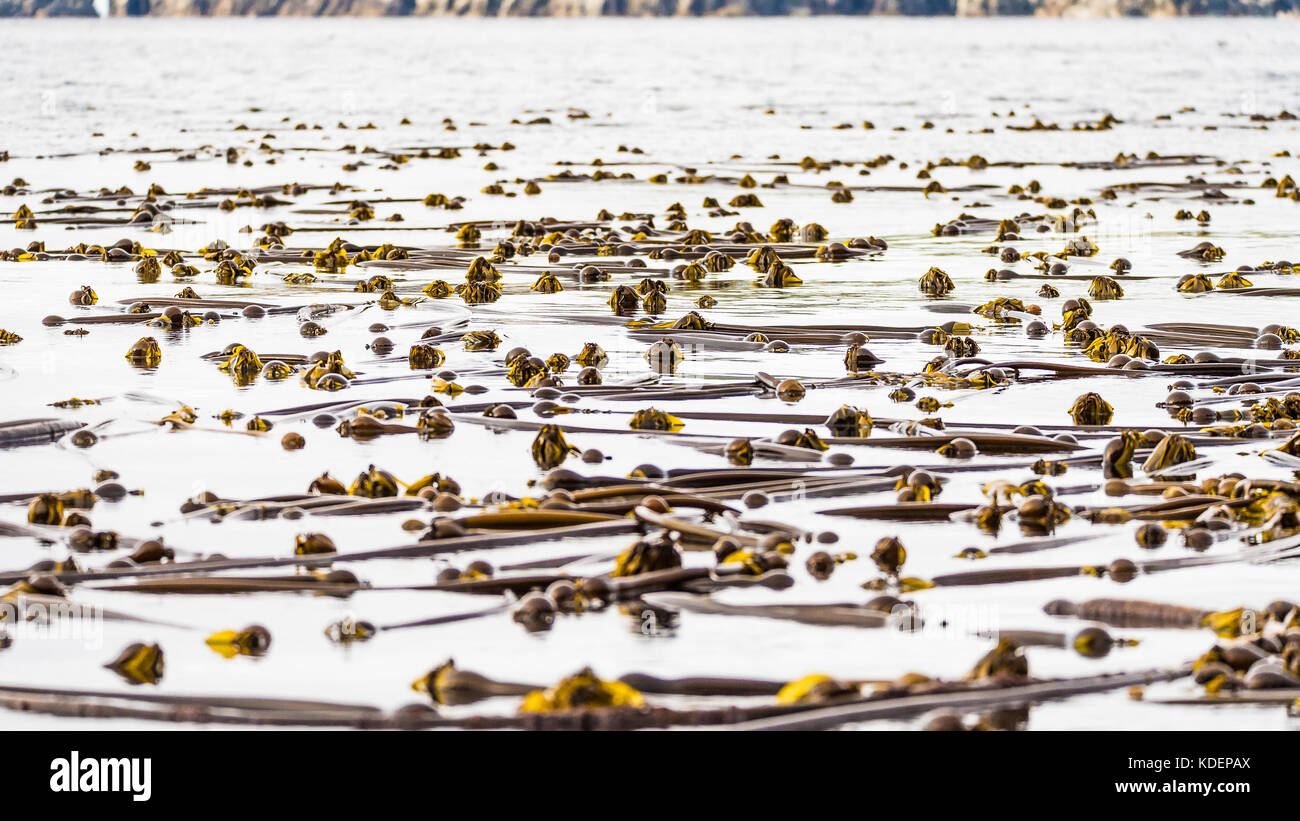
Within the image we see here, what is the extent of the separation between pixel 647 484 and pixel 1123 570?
1.86 m

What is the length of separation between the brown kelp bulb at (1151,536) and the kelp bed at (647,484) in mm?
29

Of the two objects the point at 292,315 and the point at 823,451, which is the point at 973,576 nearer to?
the point at 823,451

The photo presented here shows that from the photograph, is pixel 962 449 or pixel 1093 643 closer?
pixel 1093 643

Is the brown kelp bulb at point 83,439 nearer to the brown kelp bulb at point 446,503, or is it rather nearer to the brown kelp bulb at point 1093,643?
the brown kelp bulb at point 446,503

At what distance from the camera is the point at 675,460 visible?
6973 millimetres

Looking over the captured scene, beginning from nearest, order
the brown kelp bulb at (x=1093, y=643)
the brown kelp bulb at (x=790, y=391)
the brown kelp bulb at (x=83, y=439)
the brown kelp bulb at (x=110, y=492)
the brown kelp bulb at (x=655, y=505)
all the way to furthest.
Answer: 1. the brown kelp bulb at (x=1093, y=643)
2. the brown kelp bulb at (x=655, y=505)
3. the brown kelp bulb at (x=110, y=492)
4. the brown kelp bulb at (x=83, y=439)
5. the brown kelp bulb at (x=790, y=391)

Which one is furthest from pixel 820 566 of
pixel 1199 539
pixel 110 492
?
pixel 110 492

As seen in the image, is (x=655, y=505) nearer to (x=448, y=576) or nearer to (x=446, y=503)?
(x=446, y=503)

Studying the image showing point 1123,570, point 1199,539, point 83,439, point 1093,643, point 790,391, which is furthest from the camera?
point 790,391

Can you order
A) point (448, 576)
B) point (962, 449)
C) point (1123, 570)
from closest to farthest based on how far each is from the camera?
point (448, 576) → point (1123, 570) → point (962, 449)

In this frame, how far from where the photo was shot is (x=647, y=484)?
6246 millimetres

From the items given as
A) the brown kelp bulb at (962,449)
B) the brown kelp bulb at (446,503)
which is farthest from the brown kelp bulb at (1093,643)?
the brown kelp bulb at (446,503)

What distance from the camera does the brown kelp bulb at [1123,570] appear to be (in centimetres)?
536
